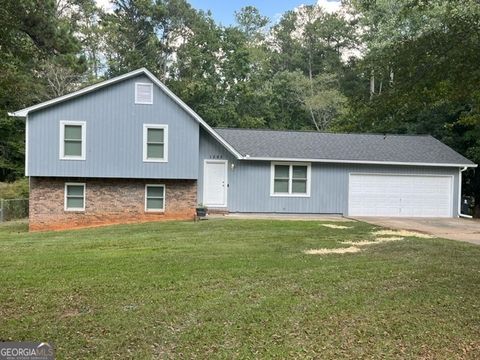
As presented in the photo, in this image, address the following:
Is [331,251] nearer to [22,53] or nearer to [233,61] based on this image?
[22,53]

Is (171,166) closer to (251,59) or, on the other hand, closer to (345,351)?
(345,351)

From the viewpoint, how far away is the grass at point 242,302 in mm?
4793

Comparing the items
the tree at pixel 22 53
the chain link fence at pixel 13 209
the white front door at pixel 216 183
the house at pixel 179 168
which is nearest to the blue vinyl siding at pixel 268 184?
the house at pixel 179 168

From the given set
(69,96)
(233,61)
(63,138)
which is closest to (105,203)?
(63,138)

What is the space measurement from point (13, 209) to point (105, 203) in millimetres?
6843

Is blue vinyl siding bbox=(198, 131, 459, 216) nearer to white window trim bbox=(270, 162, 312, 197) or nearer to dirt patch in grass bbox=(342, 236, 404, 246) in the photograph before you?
white window trim bbox=(270, 162, 312, 197)

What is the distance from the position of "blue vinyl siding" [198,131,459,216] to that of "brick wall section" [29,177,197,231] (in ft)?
3.63

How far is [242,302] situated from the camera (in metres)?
6.02

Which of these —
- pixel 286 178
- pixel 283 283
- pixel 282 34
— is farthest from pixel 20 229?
pixel 282 34

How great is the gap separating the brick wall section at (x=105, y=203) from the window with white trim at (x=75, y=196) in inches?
6.2

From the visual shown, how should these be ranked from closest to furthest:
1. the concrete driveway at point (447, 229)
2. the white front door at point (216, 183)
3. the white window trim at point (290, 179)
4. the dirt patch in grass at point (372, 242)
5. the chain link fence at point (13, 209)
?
the dirt patch in grass at point (372, 242) → the concrete driveway at point (447, 229) → the white front door at point (216, 183) → the white window trim at point (290, 179) → the chain link fence at point (13, 209)

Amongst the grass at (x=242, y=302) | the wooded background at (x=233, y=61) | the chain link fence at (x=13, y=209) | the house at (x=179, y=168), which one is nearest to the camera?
the grass at (x=242, y=302)

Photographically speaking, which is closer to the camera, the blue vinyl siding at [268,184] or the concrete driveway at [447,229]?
the concrete driveway at [447,229]

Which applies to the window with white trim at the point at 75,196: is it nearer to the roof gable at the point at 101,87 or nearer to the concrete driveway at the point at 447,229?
the roof gable at the point at 101,87
